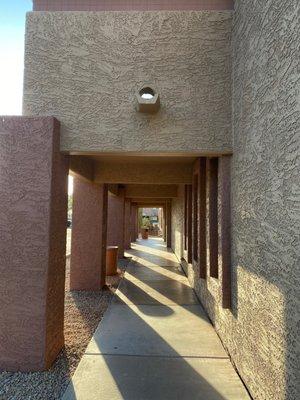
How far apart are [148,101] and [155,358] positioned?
3.83 m

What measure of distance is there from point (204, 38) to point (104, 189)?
17.2ft

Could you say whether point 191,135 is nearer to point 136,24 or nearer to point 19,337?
point 136,24

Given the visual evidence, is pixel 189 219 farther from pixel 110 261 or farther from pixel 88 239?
pixel 110 261

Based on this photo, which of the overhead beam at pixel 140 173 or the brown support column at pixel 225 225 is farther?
the overhead beam at pixel 140 173

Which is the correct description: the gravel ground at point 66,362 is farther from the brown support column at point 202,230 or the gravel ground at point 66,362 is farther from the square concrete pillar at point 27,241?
the brown support column at point 202,230

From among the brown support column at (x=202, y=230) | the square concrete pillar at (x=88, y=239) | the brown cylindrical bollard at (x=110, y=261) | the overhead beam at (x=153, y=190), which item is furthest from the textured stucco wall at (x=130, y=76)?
the overhead beam at (x=153, y=190)

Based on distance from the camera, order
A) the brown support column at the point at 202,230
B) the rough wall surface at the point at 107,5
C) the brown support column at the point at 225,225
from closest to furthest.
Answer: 1. the brown support column at the point at 225,225
2. the rough wall surface at the point at 107,5
3. the brown support column at the point at 202,230

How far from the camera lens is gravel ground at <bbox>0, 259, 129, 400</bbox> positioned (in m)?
3.93

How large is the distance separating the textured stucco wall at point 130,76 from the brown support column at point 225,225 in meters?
0.34

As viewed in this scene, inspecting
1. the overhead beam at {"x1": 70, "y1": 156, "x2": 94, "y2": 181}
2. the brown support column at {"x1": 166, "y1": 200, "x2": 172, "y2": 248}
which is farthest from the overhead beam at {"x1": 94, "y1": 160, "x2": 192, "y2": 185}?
the brown support column at {"x1": 166, "y1": 200, "x2": 172, "y2": 248}

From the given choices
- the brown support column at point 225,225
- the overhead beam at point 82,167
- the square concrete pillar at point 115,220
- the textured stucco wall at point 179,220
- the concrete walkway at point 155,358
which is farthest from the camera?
the square concrete pillar at point 115,220

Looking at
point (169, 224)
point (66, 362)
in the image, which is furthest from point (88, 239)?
point (169, 224)

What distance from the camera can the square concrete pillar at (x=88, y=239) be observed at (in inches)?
352

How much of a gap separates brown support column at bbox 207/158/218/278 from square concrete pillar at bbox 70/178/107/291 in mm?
3981
